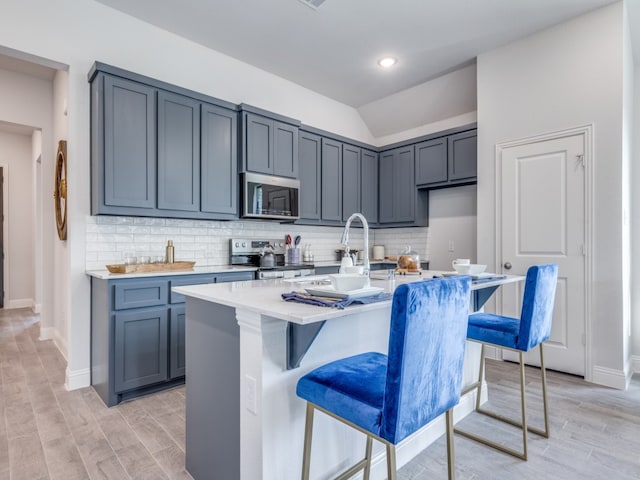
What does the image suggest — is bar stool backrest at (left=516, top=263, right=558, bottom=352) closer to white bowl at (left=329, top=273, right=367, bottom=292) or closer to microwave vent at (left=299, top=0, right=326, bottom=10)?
white bowl at (left=329, top=273, right=367, bottom=292)

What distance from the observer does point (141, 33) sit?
3.24 m

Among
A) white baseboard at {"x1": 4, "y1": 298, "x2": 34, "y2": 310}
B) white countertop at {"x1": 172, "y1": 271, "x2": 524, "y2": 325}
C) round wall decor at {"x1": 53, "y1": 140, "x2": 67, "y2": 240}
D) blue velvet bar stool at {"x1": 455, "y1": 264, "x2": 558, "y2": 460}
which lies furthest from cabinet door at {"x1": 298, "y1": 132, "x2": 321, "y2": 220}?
white baseboard at {"x1": 4, "y1": 298, "x2": 34, "y2": 310}

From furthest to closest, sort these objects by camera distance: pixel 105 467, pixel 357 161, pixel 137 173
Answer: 1. pixel 357 161
2. pixel 137 173
3. pixel 105 467

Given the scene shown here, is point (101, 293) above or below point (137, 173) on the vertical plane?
below

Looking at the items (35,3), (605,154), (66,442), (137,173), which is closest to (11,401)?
(66,442)

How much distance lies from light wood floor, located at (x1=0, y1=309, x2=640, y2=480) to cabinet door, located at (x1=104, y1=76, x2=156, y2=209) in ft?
4.95

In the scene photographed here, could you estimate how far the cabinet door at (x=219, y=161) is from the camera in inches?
131

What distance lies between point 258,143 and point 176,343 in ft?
6.75

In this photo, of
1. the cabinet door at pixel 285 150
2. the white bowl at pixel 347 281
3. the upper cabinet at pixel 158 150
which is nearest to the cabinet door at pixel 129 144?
the upper cabinet at pixel 158 150

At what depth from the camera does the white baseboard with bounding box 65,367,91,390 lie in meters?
2.82

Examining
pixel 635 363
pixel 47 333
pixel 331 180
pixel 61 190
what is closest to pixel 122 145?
pixel 61 190

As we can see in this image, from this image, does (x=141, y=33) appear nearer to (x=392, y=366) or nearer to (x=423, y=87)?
(x=423, y=87)

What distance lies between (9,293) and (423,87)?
7.09 m

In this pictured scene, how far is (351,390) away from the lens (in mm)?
1184
